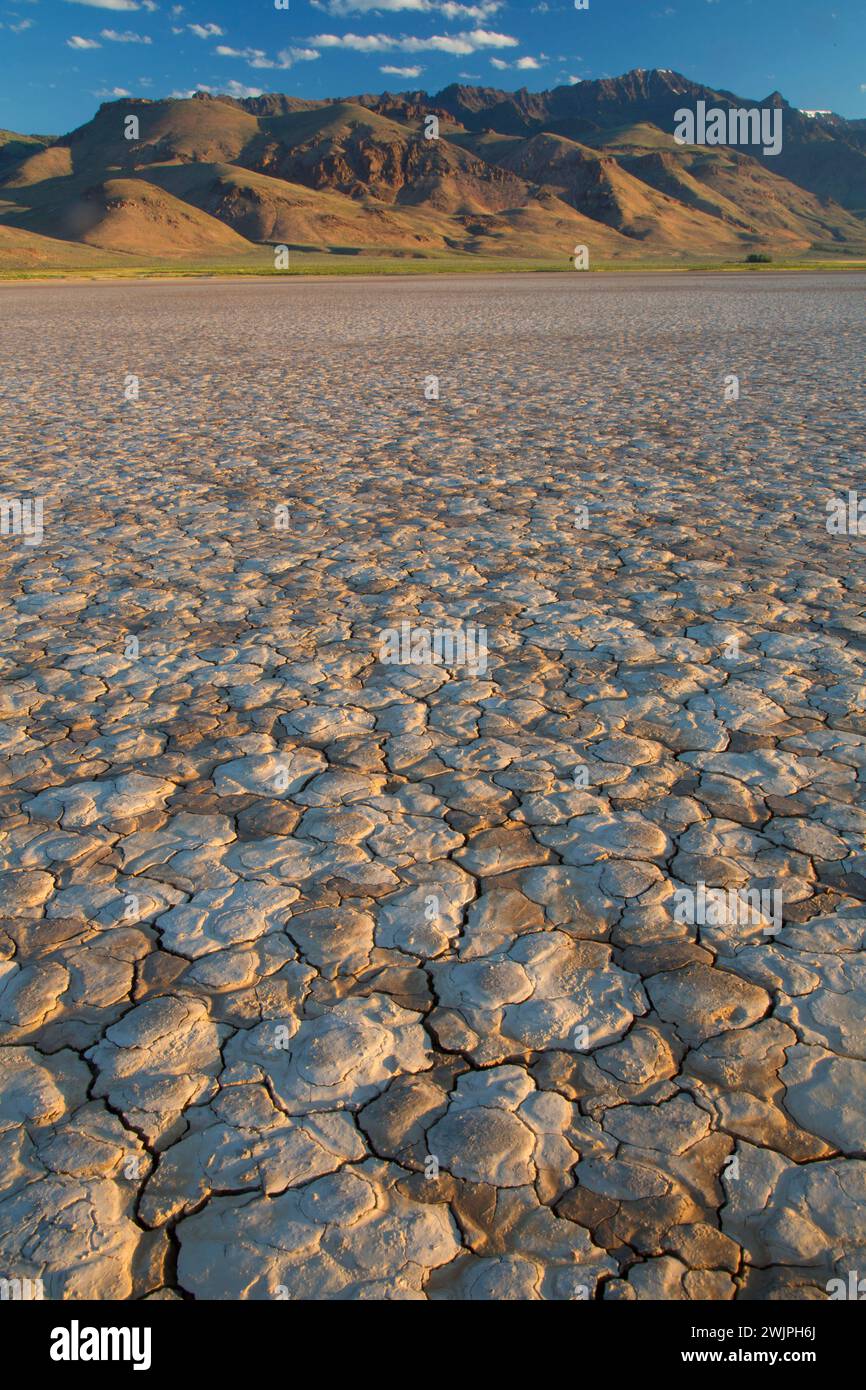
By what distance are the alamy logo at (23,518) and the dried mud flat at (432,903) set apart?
5.6 inches

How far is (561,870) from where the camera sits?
9.62ft

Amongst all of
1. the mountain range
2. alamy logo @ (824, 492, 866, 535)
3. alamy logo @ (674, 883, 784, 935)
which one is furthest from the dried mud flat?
the mountain range

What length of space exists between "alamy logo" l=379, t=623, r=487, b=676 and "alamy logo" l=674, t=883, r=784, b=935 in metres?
1.75

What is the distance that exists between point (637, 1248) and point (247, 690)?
9.31 ft

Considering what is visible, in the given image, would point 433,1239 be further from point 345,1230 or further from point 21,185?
point 21,185

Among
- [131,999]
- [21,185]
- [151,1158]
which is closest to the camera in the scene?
[151,1158]

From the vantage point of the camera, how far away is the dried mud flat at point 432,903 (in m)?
1.91
